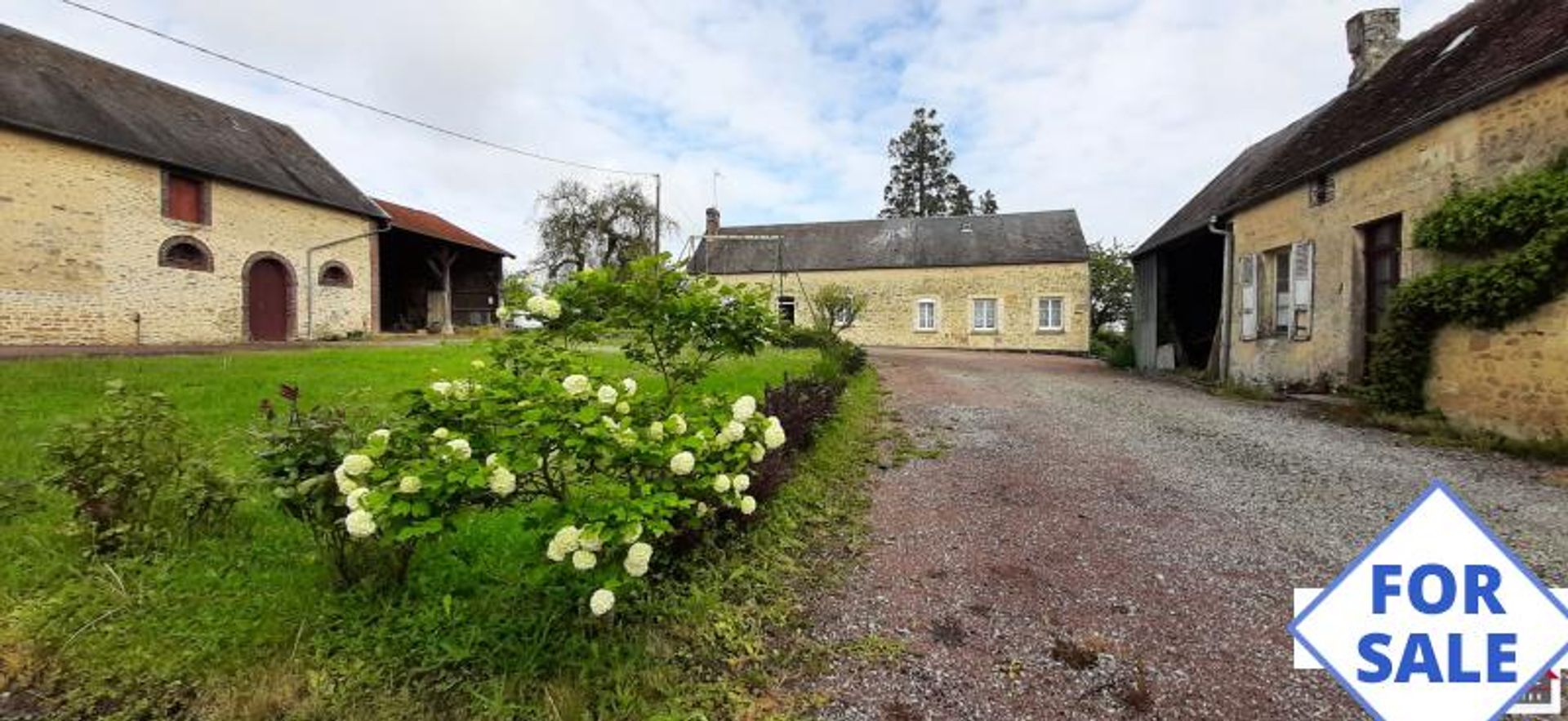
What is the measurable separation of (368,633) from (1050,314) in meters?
26.3

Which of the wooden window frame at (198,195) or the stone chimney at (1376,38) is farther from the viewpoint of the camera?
the wooden window frame at (198,195)

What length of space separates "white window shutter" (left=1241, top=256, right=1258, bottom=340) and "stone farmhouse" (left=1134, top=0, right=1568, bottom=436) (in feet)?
0.09

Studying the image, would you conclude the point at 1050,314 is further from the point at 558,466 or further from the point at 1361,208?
the point at 558,466

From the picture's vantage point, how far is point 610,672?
224 centimetres

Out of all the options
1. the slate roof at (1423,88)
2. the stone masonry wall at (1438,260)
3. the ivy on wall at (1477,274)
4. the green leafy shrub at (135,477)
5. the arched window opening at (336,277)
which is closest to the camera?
the green leafy shrub at (135,477)

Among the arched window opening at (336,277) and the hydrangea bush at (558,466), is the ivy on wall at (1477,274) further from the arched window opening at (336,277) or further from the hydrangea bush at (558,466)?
the arched window opening at (336,277)

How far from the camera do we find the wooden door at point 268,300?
16172 millimetres

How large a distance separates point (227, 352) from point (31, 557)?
10919 millimetres

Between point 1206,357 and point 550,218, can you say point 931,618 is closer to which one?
point 1206,357

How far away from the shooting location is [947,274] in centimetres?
2677

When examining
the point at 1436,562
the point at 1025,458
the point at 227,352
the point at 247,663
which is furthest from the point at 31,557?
the point at 227,352

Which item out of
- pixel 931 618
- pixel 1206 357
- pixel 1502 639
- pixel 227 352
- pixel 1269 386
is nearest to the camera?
pixel 1502 639

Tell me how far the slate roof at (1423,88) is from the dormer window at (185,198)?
69.8ft

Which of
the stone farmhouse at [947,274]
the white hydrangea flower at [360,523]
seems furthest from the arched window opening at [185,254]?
the white hydrangea flower at [360,523]
